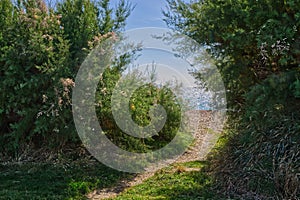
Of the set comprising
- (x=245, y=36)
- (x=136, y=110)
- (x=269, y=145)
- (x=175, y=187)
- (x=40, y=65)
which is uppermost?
(x=245, y=36)

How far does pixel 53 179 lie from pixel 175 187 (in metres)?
1.61

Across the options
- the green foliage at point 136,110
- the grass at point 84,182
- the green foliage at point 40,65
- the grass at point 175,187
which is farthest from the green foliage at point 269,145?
the green foliage at point 40,65

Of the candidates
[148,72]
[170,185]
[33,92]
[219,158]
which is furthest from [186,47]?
[33,92]

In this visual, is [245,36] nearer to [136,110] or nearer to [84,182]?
[136,110]

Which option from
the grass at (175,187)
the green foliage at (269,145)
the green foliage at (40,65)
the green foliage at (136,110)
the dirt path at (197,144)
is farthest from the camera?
the green foliage at (136,110)

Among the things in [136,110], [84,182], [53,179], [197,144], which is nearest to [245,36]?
[136,110]

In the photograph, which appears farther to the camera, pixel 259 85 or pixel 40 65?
pixel 40 65

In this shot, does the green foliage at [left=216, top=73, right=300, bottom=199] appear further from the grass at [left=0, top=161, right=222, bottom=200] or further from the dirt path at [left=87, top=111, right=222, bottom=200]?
the dirt path at [left=87, top=111, right=222, bottom=200]

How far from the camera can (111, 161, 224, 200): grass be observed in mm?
3762

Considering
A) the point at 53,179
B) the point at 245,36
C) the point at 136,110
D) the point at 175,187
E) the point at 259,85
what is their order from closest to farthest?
1. the point at 259,85
2. the point at 245,36
3. the point at 175,187
4. the point at 53,179
5. the point at 136,110

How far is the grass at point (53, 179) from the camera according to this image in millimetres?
3775

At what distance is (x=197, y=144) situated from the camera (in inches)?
256

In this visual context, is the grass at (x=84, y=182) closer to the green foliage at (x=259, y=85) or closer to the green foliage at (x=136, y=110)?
the green foliage at (x=259, y=85)

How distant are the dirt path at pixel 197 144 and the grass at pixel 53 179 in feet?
0.50
